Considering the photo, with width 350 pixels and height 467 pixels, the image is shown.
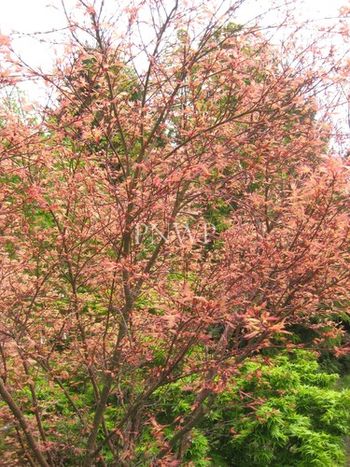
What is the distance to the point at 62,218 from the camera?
361 cm

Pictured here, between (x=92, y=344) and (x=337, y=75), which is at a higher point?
(x=337, y=75)

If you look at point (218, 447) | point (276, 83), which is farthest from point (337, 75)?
point (218, 447)

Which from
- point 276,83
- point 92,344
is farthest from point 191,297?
point 276,83

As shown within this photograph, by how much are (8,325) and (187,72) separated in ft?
6.72

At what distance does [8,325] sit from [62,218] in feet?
2.70

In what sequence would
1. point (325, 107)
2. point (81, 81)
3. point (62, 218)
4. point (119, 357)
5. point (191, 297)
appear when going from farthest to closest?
point (325, 107), point (62, 218), point (119, 357), point (81, 81), point (191, 297)

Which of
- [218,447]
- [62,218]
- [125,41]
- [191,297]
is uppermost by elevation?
[125,41]

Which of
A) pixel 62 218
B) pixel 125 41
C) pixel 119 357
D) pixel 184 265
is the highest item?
pixel 125 41

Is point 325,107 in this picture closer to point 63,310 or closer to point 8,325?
point 63,310

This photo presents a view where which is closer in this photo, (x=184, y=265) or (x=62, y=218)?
(x=184, y=265)

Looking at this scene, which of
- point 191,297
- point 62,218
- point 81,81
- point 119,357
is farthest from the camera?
point 62,218

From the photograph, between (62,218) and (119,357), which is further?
(62,218)

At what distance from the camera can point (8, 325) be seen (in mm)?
3439

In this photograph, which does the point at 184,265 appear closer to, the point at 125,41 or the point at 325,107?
the point at 125,41
